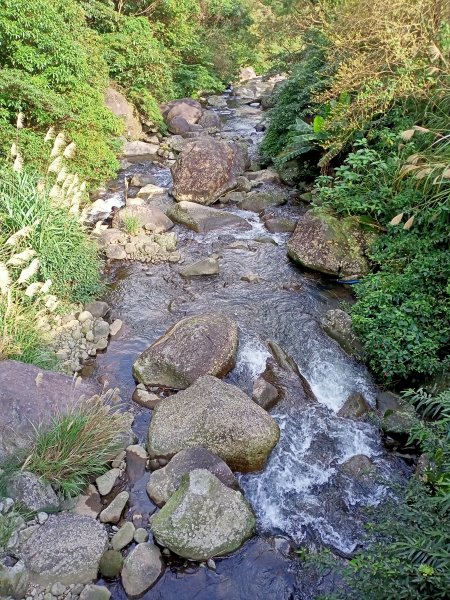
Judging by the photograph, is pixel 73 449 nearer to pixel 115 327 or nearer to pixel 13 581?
pixel 13 581

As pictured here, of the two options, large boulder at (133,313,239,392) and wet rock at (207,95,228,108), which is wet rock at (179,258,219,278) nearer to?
large boulder at (133,313,239,392)

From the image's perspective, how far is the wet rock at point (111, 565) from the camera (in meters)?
3.61

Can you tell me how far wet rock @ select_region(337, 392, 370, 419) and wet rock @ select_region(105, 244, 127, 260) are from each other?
469 centimetres

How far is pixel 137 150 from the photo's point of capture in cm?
1264

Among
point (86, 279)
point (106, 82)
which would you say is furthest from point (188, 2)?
point (86, 279)

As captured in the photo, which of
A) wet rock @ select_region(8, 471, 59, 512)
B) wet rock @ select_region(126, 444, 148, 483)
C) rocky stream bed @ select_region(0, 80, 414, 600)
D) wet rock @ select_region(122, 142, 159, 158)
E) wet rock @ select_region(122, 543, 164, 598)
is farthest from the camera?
wet rock @ select_region(122, 142, 159, 158)

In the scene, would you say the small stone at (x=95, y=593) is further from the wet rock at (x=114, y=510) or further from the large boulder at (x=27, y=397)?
the large boulder at (x=27, y=397)

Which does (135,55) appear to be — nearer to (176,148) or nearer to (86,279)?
(176,148)

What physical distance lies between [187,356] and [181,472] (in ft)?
5.07

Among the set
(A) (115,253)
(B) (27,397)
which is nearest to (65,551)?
(B) (27,397)

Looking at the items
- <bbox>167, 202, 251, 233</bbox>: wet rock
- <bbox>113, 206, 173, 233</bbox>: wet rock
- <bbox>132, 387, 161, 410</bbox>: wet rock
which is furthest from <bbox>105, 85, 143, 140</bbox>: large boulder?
<bbox>132, 387, 161, 410</bbox>: wet rock

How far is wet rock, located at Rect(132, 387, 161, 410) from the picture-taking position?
5.28 m

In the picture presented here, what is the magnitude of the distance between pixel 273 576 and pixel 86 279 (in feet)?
15.4

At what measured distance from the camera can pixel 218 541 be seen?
377cm
